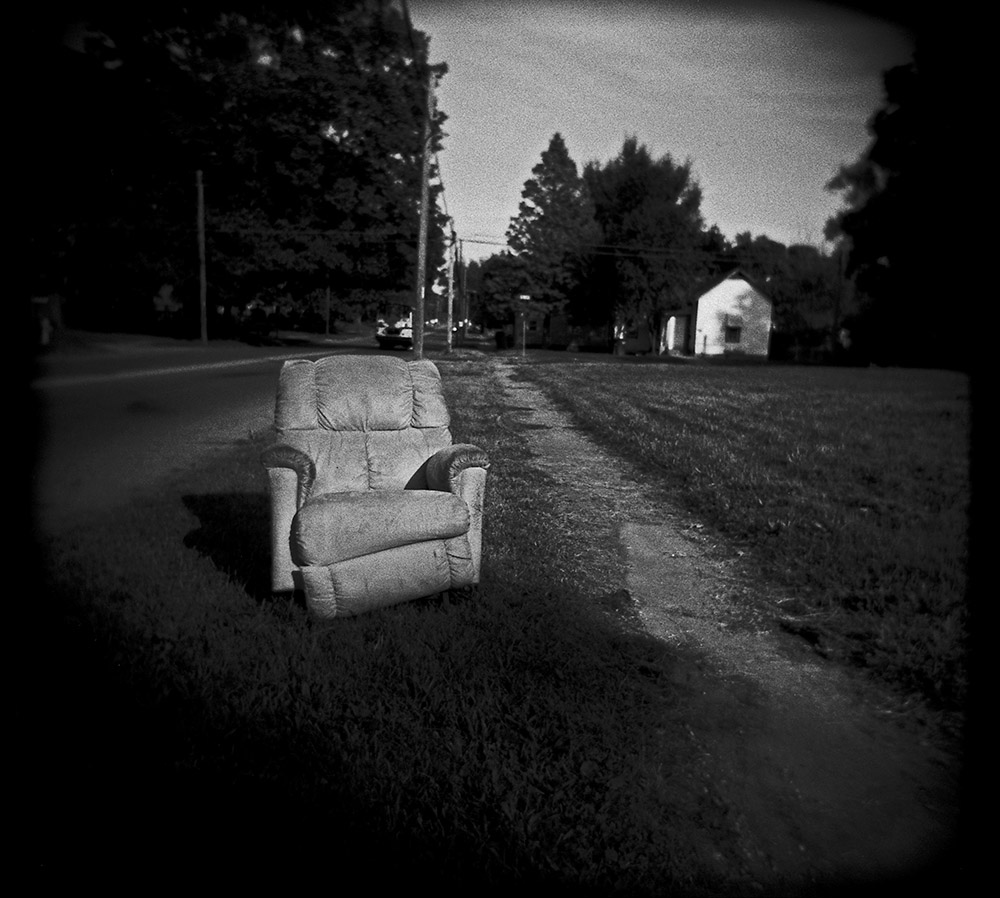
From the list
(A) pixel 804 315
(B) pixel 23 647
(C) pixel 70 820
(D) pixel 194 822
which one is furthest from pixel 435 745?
(A) pixel 804 315

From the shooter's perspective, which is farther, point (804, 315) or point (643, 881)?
point (804, 315)

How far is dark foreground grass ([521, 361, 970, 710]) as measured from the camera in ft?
10.8

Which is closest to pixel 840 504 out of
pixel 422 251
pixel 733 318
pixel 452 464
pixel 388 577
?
pixel 452 464

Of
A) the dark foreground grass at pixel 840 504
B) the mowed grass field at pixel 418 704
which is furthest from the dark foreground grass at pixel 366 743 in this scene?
the dark foreground grass at pixel 840 504

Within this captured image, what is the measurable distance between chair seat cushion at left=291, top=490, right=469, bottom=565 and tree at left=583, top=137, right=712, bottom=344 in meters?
43.7

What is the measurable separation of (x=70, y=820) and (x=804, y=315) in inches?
2364

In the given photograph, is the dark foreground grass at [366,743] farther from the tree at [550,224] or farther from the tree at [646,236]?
the tree at [550,224]

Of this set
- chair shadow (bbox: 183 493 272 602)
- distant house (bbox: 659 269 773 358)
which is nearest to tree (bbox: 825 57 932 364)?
chair shadow (bbox: 183 493 272 602)

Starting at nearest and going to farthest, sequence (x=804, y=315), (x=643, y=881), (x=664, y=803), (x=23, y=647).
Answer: (x=643, y=881), (x=664, y=803), (x=23, y=647), (x=804, y=315)

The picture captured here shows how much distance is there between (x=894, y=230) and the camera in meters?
19.4

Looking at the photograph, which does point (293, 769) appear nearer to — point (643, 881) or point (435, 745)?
point (435, 745)

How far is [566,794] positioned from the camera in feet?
6.82

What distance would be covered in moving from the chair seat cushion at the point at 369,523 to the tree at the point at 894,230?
2792mm

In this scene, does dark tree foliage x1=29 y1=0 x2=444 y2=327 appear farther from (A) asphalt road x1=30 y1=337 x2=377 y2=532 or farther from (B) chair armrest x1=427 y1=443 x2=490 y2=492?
(B) chair armrest x1=427 y1=443 x2=490 y2=492
